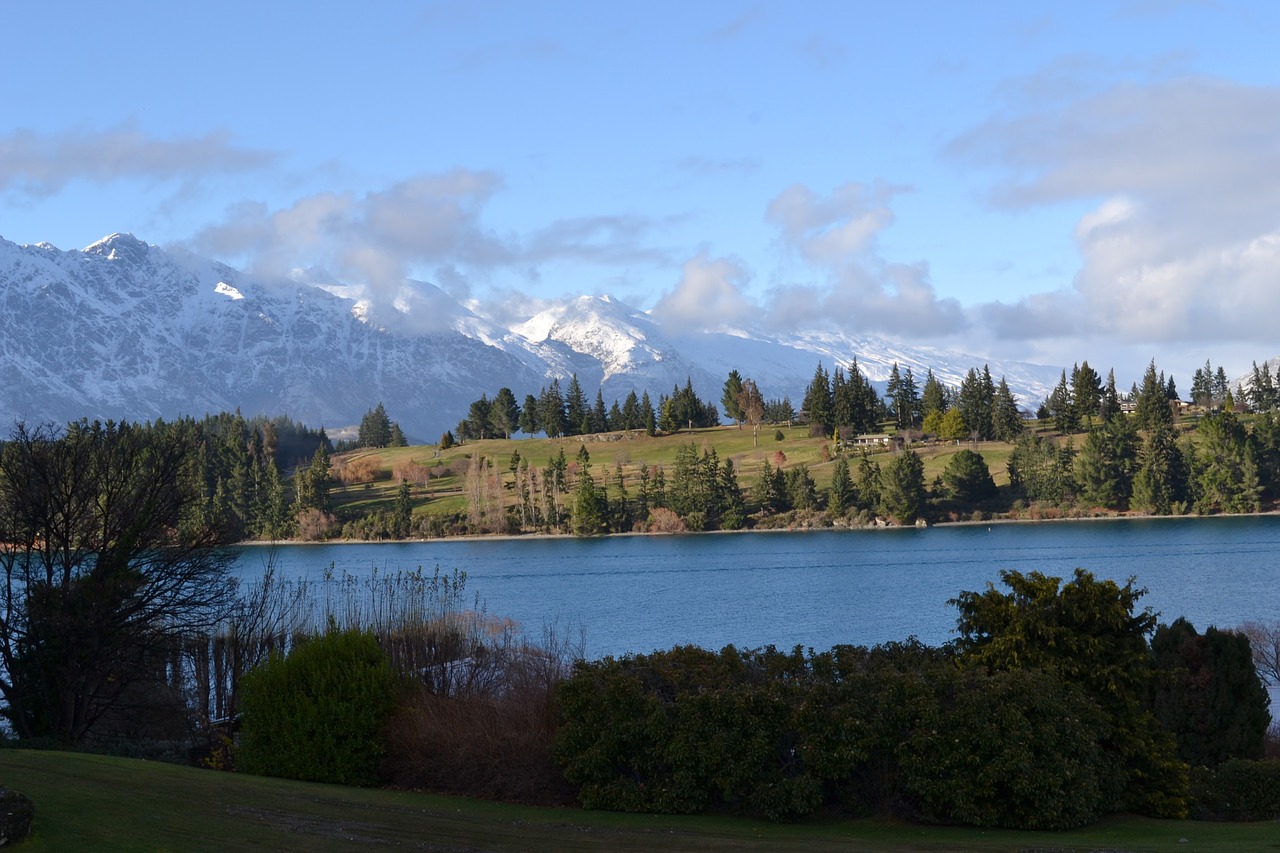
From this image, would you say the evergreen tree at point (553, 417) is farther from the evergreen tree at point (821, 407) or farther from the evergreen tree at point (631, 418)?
the evergreen tree at point (821, 407)

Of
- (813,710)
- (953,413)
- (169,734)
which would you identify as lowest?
(169,734)

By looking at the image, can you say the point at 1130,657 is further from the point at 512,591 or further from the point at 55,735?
the point at 512,591

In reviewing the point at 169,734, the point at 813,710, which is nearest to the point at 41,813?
the point at 813,710

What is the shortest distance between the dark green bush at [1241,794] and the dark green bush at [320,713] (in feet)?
45.6

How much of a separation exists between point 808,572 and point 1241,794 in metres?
68.4

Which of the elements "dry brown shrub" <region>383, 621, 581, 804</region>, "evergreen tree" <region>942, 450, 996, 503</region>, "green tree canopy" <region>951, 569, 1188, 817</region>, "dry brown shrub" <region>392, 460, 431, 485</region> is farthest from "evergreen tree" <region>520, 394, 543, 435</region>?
"green tree canopy" <region>951, 569, 1188, 817</region>

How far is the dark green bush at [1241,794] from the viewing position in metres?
19.1

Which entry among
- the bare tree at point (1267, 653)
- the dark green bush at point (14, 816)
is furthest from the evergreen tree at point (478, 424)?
the dark green bush at point (14, 816)

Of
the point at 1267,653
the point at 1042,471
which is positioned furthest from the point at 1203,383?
the point at 1267,653

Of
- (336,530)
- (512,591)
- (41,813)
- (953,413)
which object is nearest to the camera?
(41,813)

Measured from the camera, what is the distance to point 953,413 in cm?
15100

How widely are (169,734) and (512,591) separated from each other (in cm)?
4888

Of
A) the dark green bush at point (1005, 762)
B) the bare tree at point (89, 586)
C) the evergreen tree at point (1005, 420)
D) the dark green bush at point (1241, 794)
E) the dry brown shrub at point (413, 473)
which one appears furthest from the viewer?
the dry brown shrub at point (413, 473)

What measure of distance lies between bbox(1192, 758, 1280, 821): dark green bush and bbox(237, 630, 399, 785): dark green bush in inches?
547
